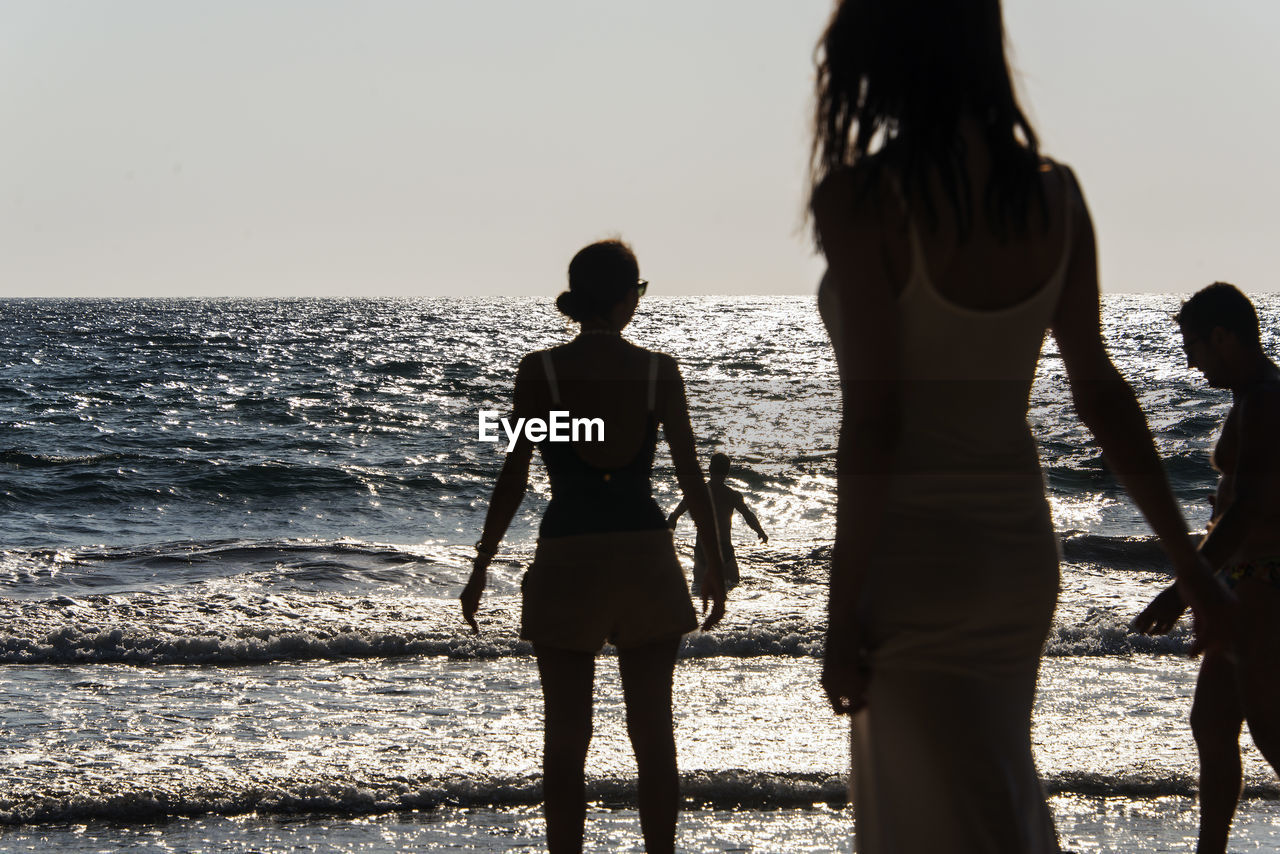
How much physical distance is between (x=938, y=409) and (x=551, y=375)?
1522 mm

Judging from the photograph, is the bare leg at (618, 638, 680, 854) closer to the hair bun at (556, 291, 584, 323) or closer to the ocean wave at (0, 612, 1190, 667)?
the hair bun at (556, 291, 584, 323)

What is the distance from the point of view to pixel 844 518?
1.61m

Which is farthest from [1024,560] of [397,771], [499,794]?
[397,771]

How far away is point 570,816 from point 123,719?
3.87 m

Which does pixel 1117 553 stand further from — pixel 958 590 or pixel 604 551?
pixel 958 590

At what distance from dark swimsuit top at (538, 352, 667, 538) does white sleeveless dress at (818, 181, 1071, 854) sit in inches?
53.5

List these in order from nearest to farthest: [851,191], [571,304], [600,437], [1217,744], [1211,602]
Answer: [851,191] → [1211,602] → [600,437] → [571,304] → [1217,744]

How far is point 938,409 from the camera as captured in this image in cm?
161

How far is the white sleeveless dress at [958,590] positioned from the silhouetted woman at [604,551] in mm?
1353

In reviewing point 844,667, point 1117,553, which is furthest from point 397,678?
point 1117,553

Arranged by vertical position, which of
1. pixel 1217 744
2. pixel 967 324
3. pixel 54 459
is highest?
pixel 967 324

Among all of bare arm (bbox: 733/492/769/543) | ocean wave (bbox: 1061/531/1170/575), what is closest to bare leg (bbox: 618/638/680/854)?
bare arm (bbox: 733/492/769/543)

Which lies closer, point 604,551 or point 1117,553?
point 604,551

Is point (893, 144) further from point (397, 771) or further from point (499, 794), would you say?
point (397, 771)
